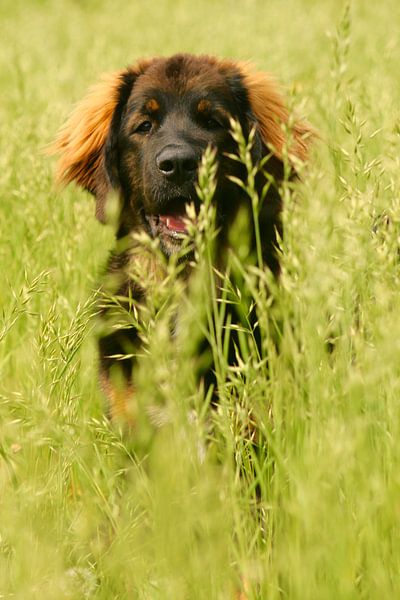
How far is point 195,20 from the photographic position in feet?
38.3

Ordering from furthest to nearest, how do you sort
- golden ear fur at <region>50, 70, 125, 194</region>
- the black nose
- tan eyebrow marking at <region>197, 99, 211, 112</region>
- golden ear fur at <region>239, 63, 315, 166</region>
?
1. golden ear fur at <region>50, 70, 125, 194</region>
2. golden ear fur at <region>239, 63, 315, 166</region>
3. tan eyebrow marking at <region>197, 99, 211, 112</region>
4. the black nose


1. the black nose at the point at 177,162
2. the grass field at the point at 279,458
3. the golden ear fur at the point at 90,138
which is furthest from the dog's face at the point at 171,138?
the grass field at the point at 279,458

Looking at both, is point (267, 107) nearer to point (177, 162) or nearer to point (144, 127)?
point (144, 127)

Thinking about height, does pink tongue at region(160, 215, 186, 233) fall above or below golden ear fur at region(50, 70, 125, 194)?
below

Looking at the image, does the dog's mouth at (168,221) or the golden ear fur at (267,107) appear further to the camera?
the golden ear fur at (267,107)

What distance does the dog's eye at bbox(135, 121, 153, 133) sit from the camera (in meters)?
4.04

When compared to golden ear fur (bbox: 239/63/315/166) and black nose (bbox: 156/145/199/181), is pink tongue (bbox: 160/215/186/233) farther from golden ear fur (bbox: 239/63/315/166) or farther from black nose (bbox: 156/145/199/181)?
golden ear fur (bbox: 239/63/315/166)

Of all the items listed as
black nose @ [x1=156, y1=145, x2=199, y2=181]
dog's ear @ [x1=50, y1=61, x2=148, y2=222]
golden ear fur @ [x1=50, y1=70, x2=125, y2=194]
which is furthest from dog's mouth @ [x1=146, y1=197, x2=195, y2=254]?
golden ear fur @ [x1=50, y1=70, x2=125, y2=194]

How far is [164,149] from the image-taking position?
3.65 m

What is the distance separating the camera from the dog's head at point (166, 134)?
12.2 ft

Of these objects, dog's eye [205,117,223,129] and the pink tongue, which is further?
dog's eye [205,117,223,129]

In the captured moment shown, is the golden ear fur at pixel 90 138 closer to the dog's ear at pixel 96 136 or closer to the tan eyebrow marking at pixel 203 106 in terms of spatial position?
the dog's ear at pixel 96 136

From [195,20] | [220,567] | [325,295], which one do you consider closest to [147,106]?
[325,295]

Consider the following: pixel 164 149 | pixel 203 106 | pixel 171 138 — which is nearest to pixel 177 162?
pixel 164 149
